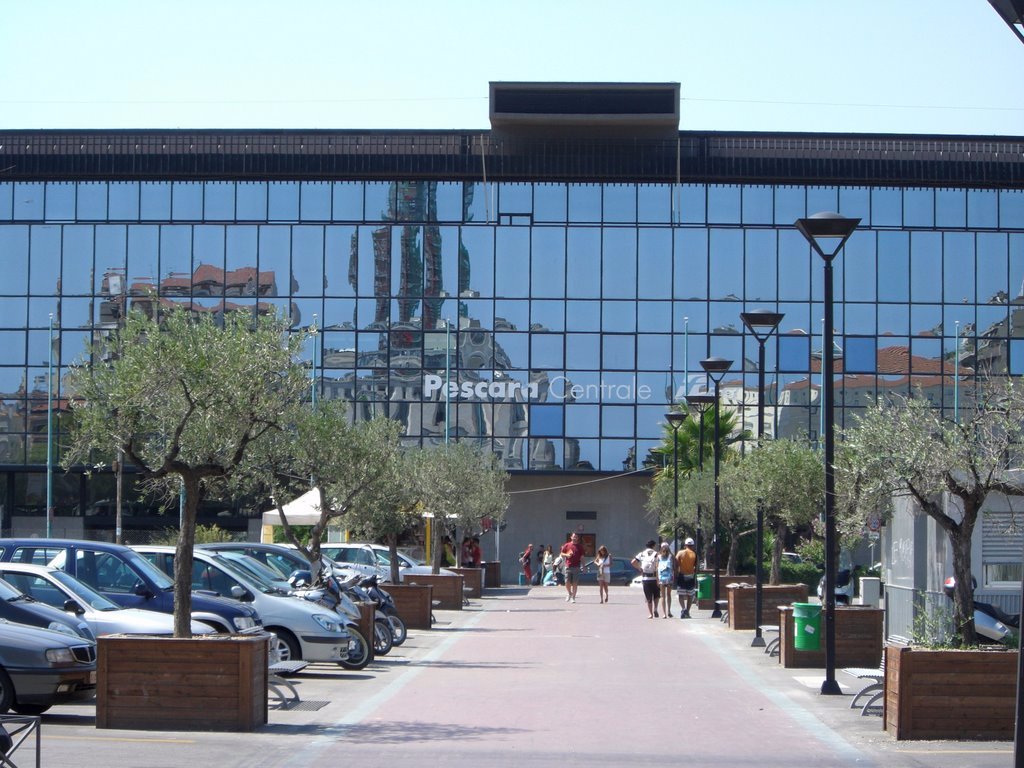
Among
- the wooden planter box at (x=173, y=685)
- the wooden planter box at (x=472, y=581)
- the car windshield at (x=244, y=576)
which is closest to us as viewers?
the wooden planter box at (x=173, y=685)

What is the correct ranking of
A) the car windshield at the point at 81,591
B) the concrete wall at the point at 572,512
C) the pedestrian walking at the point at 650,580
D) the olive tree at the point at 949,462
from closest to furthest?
the olive tree at the point at 949,462 < the car windshield at the point at 81,591 < the pedestrian walking at the point at 650,580 < the concrete wall at the point at 572,512

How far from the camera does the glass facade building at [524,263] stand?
55781 mm

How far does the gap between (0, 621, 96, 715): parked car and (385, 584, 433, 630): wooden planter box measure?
14045 millimetres

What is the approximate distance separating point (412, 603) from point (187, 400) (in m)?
14.4

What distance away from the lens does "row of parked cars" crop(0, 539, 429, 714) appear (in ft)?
43.0

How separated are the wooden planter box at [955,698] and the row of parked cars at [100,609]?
735 centimetres

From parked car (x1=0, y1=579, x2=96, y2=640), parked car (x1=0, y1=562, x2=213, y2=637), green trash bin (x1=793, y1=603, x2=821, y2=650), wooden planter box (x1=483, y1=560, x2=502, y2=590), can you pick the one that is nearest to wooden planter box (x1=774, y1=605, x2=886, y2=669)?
green trash bin (x1=793, y1=603, x2=821, y2=650)

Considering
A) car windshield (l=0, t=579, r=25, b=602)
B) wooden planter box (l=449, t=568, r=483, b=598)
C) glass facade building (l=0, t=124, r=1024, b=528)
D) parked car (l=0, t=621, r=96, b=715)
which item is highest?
glass facade building (l=0, t=124, r=1024, b=528)

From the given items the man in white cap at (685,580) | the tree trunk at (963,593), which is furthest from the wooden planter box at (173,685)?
the man in white cap at (685,580)

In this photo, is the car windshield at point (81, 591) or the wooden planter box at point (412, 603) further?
the wooden planter box at point (412, 603)

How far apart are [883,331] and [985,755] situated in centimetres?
4568

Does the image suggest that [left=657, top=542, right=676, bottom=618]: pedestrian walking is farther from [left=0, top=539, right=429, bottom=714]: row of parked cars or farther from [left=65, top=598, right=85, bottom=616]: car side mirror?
[left=65, top=598, right=85, bottom=616]: car side mirror

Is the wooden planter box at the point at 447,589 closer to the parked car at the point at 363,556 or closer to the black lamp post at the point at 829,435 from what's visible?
the parked car at the point at 363,556

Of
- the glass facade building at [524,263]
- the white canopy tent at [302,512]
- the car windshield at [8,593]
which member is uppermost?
the glass facade building at [524,263]
